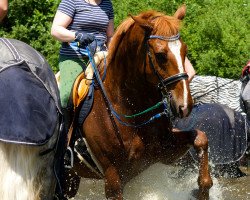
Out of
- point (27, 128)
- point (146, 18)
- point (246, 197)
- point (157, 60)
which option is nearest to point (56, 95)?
point (27, 128)

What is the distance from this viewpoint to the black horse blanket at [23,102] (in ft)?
10.1

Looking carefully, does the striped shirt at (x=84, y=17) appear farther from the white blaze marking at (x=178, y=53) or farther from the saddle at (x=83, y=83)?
the white blaze marking at (x=178, y=53)

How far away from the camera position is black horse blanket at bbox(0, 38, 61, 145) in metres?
3.09

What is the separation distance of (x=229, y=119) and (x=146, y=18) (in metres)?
3.29

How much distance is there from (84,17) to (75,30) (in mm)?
155

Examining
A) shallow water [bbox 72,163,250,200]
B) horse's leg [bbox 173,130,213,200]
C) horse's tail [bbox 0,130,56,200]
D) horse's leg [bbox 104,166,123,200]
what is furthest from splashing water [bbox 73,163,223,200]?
horse's tail [bbox 0,130,56,200]

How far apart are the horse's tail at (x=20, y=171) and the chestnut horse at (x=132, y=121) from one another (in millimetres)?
1901

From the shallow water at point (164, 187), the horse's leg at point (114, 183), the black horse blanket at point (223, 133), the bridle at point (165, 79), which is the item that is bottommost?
the black horse blanket at point (223, 133)

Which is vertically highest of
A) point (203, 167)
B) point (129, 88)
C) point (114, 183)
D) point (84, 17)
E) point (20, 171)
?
point (20, 171)

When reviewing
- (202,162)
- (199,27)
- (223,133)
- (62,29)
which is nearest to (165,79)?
(202,162)

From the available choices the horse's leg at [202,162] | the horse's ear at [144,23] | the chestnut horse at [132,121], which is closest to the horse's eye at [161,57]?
the chestnut horse at [132,121]

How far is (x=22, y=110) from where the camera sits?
3.10 m

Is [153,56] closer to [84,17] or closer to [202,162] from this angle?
[202,162]

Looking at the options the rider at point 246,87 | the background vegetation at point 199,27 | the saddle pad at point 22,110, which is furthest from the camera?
the background vegetation at point 199,27
